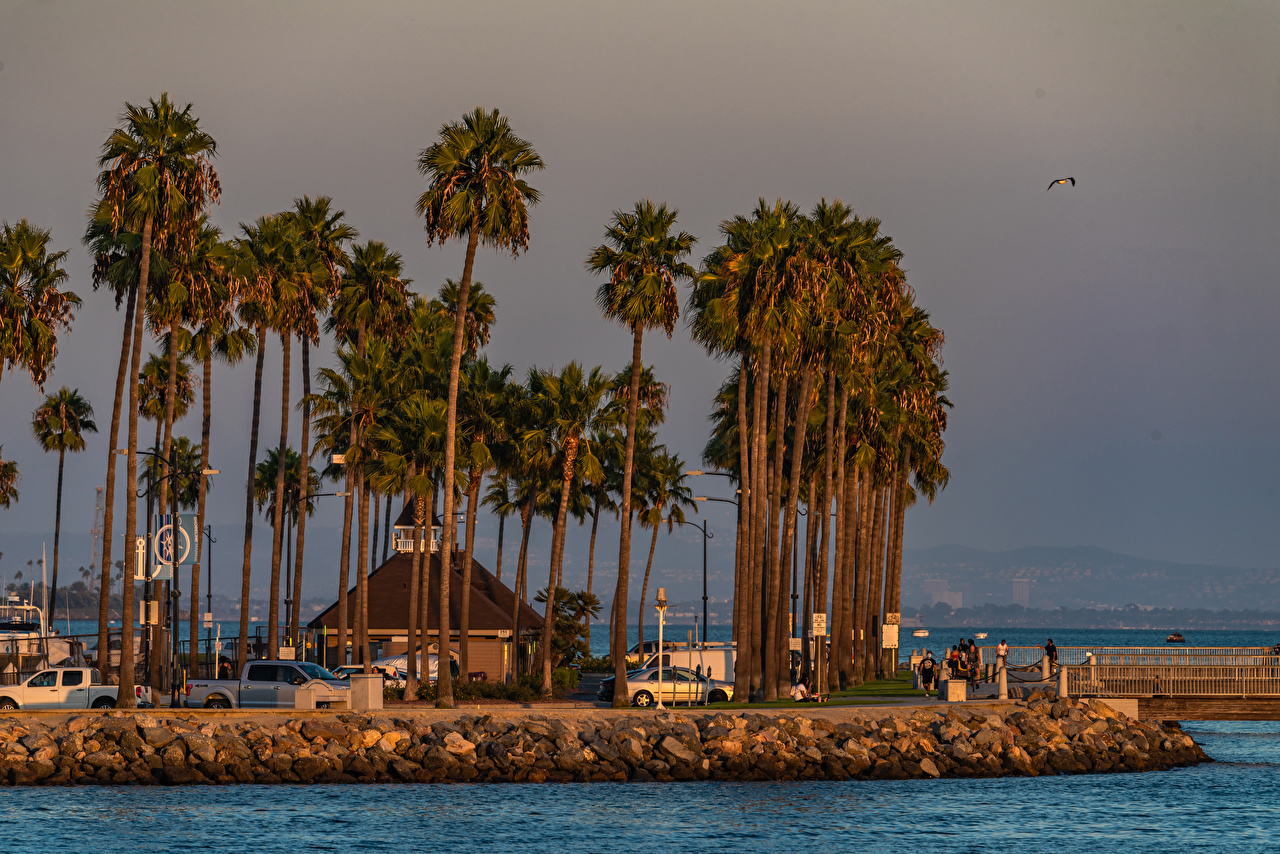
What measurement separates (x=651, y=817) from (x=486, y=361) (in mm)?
25015

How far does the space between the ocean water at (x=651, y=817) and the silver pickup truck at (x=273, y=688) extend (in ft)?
23.1

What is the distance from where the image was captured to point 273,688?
46.0 metres

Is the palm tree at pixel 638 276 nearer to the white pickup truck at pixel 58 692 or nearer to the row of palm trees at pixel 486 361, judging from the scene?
the row of palm trees at pixel 486 361

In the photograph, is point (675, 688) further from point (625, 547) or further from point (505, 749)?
point (505, 749)

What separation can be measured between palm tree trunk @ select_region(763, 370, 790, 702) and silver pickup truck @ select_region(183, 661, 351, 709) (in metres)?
14.8

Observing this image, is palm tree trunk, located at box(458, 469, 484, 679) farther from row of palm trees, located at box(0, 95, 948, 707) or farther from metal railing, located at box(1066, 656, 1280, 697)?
metal railing, located at box(1066, 656, 1280, 697)

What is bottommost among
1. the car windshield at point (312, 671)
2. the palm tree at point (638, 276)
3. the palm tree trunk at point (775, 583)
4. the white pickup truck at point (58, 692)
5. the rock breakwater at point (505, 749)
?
the rock breakwater at point (505, 749)

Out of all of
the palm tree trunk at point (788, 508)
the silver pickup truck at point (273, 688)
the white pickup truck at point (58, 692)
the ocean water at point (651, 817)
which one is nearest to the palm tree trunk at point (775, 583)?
the palm tree trunk at point (788, 508)

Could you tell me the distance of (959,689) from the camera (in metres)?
49.4

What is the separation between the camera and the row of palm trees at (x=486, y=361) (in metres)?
45.4

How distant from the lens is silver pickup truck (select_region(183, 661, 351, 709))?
45.5 meters

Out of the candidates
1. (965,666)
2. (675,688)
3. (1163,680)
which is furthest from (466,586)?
(1163,680)

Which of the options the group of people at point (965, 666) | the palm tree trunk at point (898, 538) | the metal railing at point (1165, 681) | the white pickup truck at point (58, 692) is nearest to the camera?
the white pickup truck at point (58, 692)

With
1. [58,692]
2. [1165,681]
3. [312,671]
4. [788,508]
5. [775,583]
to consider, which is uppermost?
[788,508]
